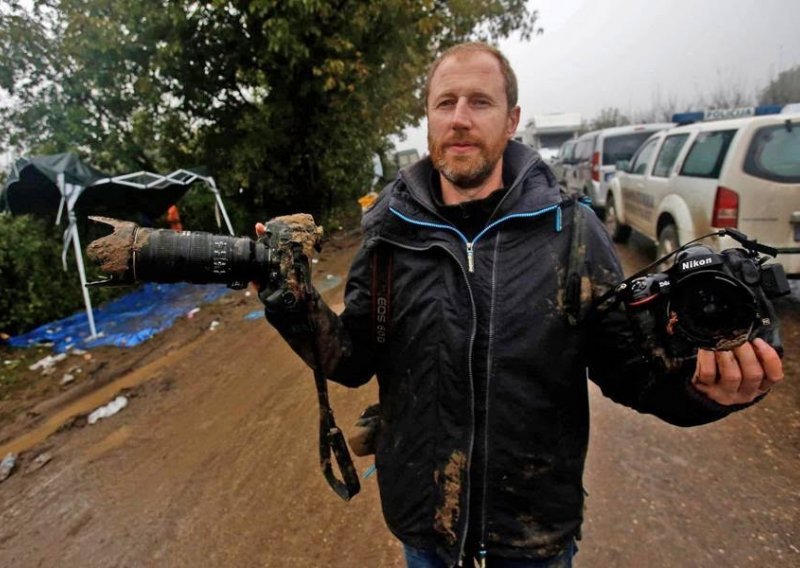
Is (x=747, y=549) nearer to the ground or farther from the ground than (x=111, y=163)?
nearer to the ground

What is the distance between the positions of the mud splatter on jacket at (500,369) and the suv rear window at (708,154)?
409cm

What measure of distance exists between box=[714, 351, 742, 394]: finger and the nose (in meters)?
0.86

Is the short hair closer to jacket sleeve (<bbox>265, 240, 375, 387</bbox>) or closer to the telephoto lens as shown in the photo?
jacket sleeve (<bbox>265, 240, 375, 387</bbox>)

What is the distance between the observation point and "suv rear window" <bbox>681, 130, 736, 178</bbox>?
178 inches

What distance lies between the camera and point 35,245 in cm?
619

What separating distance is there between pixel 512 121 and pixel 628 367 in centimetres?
81

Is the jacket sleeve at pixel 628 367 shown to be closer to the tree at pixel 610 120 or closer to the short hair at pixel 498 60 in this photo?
the short hair at pixel 498 60

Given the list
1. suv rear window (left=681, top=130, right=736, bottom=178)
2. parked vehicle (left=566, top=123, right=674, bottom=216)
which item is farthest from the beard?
parked vehicle (left=566, top=123, right=674, bottom=216)

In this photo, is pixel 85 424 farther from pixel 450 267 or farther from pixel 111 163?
pixel 111 163

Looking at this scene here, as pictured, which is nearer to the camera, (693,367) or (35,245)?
(693,367)

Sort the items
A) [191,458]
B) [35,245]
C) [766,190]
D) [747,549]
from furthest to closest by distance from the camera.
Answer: [35,245], [766,190], [191,458], [747,549]

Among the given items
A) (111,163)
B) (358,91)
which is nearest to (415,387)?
(358,91)

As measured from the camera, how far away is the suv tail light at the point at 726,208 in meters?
4.22

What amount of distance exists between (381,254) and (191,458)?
2812 mm
